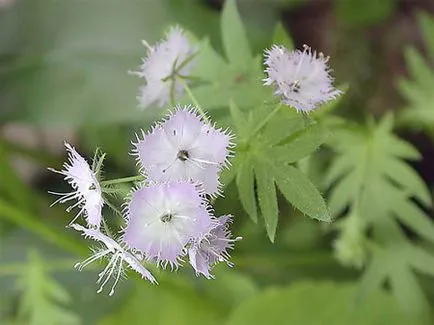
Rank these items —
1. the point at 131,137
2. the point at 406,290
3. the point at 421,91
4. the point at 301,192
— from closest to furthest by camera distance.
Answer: the point at 301,192 → the point at 406,290 → the point at 421,91 → the point at 131,137

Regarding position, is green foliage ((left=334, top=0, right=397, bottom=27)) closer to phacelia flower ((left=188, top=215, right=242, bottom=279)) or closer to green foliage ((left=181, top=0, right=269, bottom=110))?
green foliage ((left=181, top=0, right=269, bottom=110))

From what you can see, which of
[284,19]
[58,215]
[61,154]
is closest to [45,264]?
[58,215]

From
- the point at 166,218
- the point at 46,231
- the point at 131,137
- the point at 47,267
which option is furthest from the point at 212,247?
the point at 131,137

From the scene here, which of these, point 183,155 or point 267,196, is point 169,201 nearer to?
point 183,155

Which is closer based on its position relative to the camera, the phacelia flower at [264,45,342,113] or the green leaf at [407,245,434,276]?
the phacelia flower at [264,45,342,113]

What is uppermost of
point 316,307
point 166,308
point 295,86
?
point 295,86

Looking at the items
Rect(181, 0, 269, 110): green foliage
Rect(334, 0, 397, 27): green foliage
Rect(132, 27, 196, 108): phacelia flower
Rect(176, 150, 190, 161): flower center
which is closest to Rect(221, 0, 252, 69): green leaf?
Rect(181, 0, 269, 110): green foliage

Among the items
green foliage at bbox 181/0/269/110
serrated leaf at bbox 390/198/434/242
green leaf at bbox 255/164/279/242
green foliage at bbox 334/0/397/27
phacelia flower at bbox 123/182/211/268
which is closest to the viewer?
phacelia flower at bbox 123/182/211/268
